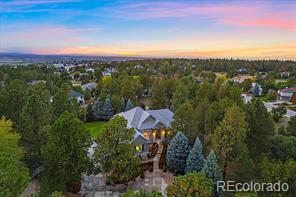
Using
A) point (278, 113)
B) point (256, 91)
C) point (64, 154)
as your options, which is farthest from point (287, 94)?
point (64, 154)

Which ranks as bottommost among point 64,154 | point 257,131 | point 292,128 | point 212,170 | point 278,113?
point 278,113

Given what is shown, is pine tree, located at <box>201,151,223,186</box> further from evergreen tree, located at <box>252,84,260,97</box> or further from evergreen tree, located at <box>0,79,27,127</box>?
evergreen tree, located at <box>252,84,260,97</box>

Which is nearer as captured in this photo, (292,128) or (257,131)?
(257,131)

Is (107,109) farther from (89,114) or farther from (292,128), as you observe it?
(292,128)

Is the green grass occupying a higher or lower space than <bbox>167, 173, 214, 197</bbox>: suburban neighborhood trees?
lower

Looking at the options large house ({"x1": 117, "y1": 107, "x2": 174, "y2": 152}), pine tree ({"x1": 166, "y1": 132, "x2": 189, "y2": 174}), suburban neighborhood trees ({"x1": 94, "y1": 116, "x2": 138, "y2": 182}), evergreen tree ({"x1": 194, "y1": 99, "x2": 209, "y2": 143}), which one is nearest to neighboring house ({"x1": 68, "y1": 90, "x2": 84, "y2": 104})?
large house ({"x1": 117, "y1": 107, "x2": 174, "y2": 152})

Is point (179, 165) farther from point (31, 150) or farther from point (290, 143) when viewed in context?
point (31, 150)

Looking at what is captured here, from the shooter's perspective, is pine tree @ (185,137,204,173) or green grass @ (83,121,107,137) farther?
green grass @ (83,121,107,137)

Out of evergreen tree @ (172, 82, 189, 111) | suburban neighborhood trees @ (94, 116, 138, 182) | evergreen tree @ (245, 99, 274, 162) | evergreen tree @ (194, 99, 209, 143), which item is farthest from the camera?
evergreen tree @ (172, 82, 189, 111)
